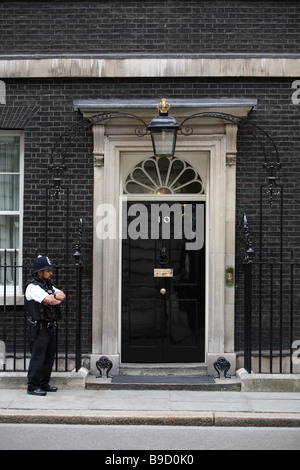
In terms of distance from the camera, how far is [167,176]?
9586 millimetres

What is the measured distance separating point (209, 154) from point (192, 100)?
0.82 m

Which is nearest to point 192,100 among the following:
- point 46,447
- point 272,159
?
point 272,159

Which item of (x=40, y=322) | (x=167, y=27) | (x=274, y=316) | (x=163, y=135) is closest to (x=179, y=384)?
(x=274, y=316)

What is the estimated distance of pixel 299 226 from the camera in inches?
368

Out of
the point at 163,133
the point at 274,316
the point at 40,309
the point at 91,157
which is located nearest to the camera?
the point at 40,309

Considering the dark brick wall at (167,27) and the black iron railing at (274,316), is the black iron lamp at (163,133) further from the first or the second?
the black iron railing at (274,316)

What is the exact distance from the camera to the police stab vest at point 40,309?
26.5 feet

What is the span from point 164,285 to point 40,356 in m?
2.26

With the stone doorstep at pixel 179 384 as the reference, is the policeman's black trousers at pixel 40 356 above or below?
above

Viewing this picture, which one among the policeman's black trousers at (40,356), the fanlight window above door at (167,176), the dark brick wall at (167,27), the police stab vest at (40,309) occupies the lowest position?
the policeman's black trousers at (40,356)

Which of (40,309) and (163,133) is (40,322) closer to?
(40,309)

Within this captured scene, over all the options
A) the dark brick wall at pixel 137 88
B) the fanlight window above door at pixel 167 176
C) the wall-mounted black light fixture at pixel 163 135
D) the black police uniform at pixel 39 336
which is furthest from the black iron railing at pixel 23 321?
the fanlight window above door at pixel 167 176

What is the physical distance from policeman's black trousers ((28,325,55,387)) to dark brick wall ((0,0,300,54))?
13.4 feet

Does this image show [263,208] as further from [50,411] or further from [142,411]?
[50,411]
